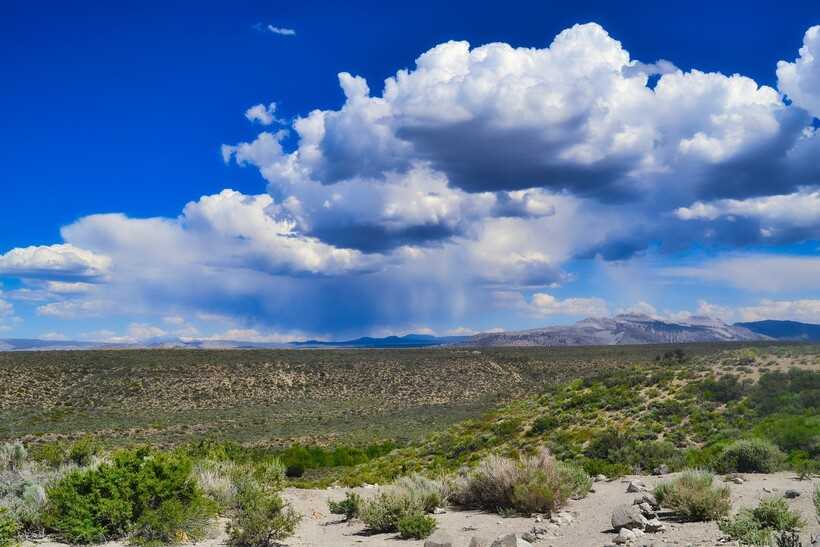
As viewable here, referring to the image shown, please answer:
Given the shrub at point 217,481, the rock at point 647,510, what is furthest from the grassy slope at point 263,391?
the rock at point 647,510

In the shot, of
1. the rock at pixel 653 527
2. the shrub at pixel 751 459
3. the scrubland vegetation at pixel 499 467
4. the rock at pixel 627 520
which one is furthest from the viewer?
the shrub at pixel 751 459

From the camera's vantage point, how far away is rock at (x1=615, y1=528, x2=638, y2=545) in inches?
415

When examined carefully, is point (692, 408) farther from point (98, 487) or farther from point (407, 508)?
point (98, 487)

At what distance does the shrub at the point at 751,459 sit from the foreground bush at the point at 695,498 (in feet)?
19.5

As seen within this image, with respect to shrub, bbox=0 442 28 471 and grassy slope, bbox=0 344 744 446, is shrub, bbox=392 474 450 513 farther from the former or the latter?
grassy slope, bbox=0 344 744 446

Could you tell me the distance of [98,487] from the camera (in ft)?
39.7

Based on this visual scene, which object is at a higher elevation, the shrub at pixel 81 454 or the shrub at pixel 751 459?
the shrub at pixel 81 454

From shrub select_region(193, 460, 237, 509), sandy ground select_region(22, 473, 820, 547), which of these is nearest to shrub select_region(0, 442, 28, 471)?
shrub select_region(193, 460, 237, 509)

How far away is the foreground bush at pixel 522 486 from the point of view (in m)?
14.1

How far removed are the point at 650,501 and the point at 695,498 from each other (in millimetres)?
1579

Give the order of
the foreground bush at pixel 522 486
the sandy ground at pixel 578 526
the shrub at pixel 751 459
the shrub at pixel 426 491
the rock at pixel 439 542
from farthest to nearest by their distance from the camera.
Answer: the shrub at pixel 751 459 < the shrub at pixel 426 491 < the foreground bush at pixel 522 486 < the sandy ground at pixel 578 526 < the rock at pixel 439 542

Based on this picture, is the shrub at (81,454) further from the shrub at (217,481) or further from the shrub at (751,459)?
the shrub at (751,459)

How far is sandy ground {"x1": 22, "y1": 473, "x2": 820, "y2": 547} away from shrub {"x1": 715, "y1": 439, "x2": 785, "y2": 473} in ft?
2.09

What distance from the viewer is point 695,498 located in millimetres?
12125
